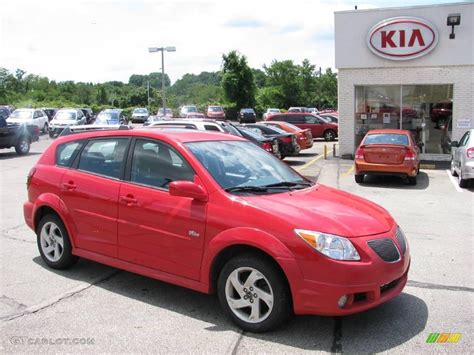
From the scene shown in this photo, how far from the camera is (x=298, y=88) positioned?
80438 mm

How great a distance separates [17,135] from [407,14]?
51.0ft

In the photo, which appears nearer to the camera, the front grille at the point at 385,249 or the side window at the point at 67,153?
the front grille at the point at 385,249

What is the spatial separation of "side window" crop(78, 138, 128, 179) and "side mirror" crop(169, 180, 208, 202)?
40.7 inches

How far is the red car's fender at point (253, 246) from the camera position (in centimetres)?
392

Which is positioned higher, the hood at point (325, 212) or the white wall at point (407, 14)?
the white wall at point (407, 14)

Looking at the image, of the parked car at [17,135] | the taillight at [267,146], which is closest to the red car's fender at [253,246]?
the taillight at [267,146]

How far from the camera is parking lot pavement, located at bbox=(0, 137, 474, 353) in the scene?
3.97 m

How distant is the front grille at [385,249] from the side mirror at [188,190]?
145 cm

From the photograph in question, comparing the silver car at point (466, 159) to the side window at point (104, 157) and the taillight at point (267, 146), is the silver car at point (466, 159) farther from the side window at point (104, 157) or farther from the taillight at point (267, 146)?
the side window at point (104, 157)

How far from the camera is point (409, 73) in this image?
59.6 feet

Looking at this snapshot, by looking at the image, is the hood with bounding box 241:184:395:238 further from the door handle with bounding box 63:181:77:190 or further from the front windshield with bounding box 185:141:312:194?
the door handle with bounding box 63:181:77:190

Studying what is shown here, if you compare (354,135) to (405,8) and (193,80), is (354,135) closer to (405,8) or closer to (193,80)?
(405,8)

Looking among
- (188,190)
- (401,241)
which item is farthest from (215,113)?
(401,241)

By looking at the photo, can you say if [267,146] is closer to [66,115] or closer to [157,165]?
[157,165]
